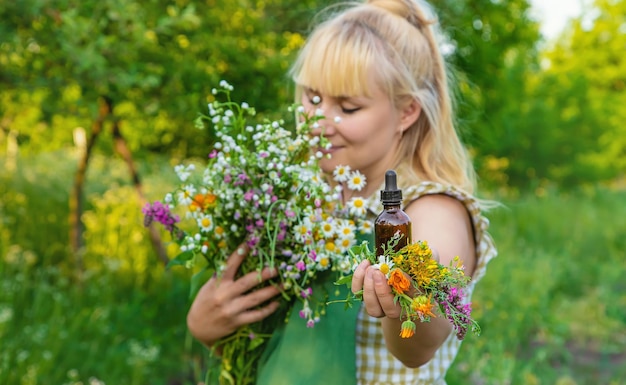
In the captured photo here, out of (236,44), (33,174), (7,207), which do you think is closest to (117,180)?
(33,174)

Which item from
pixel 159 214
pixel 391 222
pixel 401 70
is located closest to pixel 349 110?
pixel 401 70

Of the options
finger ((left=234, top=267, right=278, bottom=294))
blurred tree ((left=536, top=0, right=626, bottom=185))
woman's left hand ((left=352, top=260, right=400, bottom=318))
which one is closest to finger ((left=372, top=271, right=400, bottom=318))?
woman's left hand ((left=352, top=260, right=400, bottom=318))

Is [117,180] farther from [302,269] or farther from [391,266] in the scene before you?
[391,266]

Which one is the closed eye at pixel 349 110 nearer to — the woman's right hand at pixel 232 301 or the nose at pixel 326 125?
the nose at pixel 326 125

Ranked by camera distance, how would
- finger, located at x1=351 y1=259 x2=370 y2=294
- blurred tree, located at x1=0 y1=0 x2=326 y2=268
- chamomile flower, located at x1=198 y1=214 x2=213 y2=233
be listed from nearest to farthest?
finger, located at x1=351 y1=259 x2=370 y2=294, chamomile flower, located at x1=198 y1=214 x2=213 y2=233, blurred tree, located at x1=0 y1=0 x2=326 y2=268

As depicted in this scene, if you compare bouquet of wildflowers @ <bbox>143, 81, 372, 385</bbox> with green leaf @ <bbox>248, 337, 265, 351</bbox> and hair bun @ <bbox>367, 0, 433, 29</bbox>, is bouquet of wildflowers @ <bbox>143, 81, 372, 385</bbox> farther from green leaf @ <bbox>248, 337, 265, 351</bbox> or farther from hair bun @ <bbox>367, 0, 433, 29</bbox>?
hair bun @ <bbox>367, 0, 433, 29</bbox>

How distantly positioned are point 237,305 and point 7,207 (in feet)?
13.0

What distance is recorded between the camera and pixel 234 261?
78.2 inches

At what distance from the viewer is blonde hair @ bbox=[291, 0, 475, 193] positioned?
2043 millimetres

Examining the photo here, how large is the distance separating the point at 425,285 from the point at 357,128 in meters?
0.76

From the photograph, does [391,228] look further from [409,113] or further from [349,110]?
[409,113]

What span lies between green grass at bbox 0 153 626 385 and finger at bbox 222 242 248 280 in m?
1.53

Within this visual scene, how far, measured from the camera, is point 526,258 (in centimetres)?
678

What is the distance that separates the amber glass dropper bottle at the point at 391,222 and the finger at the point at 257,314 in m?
0.63
